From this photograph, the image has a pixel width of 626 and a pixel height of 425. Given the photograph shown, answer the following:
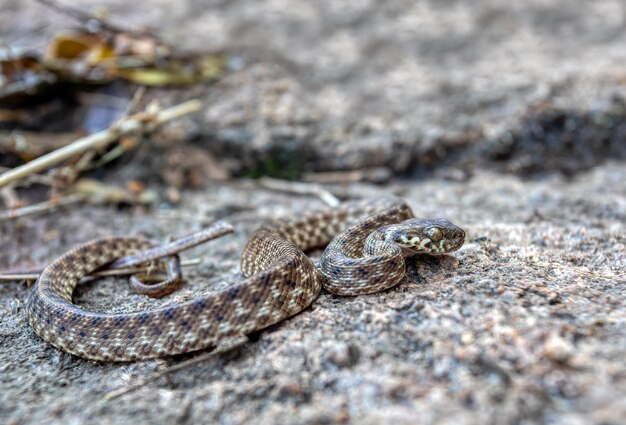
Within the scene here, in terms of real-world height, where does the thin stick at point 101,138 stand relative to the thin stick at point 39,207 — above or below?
above

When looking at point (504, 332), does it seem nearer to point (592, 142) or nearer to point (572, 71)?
point (592, 142)

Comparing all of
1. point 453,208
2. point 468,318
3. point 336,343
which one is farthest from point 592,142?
point 336,343

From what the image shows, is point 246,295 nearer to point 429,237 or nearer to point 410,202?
point 429,237

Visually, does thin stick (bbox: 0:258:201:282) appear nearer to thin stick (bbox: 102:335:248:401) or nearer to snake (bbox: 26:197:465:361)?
snake (bbox: 26:197:465:361)

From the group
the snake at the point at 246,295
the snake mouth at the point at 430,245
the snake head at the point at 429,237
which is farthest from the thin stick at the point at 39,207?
the snake mouth at the point at 430,245

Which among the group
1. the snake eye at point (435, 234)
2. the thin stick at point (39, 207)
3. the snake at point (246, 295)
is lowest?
the snake at point (246, 295)

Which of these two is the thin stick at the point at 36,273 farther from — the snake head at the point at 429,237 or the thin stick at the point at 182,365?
the snake head at the point at 429,237
